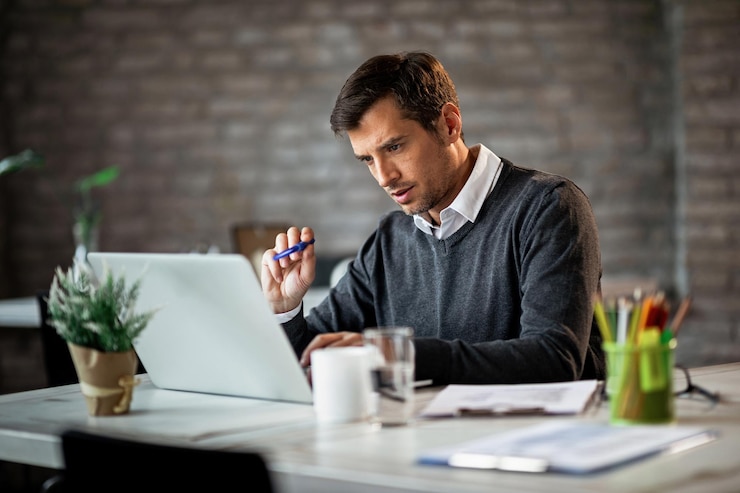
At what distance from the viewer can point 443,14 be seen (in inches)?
179

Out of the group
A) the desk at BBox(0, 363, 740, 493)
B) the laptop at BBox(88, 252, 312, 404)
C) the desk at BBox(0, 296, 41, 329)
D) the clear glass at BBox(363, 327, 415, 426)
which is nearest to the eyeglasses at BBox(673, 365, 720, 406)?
the desk at BBox(0, 363, 740, 493)

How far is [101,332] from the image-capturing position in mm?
1522

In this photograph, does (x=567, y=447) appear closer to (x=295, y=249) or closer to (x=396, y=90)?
(x=295, y=249)

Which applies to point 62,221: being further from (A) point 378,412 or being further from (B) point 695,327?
(A) point 378,412

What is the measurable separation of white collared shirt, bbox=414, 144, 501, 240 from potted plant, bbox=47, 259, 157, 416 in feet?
2.44

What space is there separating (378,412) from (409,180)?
762 mm

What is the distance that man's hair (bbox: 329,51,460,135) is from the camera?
2037 mm

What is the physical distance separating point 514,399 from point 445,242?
0.68 meters

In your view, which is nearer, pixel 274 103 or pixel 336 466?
pixel 336 466

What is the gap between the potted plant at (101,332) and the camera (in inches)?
60.0

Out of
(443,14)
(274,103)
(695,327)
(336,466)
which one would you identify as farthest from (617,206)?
(336,466)

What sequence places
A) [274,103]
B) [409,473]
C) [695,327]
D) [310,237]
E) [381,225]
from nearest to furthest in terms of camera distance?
[409,473] < [310,237] < [381,225] < [695,327] < [274,103]

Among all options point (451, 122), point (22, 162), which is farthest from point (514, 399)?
point (22, 162)

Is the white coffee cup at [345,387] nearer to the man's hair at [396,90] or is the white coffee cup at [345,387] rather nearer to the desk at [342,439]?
the desk at [342,439]
